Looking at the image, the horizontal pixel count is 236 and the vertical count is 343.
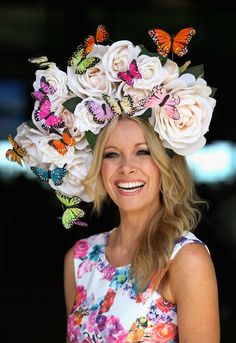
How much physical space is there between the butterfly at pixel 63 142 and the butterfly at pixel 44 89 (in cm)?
14

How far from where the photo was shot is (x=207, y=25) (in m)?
8.27

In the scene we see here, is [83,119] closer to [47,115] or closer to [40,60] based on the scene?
[47,115]

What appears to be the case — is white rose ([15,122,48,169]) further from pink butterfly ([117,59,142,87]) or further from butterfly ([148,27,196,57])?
butterfly ([148,27,196,57])

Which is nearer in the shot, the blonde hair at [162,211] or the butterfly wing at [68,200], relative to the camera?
the blonde hair at [162,211]

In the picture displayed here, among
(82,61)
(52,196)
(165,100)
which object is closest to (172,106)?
(165,100)

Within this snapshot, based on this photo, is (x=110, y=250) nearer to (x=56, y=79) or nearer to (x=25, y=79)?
(x=56, y=79)

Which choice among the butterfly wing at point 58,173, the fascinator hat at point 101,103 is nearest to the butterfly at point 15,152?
the fascinator hat at point 101,103

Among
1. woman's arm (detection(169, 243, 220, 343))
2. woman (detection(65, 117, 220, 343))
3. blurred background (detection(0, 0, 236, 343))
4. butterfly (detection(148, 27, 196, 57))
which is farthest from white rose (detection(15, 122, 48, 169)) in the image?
blurred background (detection(0, 0, 236, 343))

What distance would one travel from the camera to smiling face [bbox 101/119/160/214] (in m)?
2.38

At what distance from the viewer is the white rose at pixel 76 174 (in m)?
2.52

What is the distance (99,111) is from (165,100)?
0.25 metres

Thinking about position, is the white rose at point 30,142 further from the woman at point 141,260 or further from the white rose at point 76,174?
the woman at point 141,260

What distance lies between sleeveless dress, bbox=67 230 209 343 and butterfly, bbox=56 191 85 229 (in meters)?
0.18

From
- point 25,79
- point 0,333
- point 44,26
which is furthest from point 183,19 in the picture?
point 0,333
